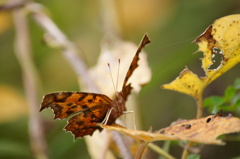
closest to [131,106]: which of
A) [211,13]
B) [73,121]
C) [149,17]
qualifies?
[73,121]

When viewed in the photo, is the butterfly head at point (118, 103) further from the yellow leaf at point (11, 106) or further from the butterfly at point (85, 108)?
the yellow leaf at point (11, 106)

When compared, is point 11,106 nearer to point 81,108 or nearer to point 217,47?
point 81,108

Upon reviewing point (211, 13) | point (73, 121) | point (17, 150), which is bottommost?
point (17, 150)

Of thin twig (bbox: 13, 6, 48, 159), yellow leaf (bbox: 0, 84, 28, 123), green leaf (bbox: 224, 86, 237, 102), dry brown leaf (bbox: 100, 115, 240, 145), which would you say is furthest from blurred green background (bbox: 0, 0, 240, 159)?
dry brown leaf (bbox: 100, 115, 240, 145)

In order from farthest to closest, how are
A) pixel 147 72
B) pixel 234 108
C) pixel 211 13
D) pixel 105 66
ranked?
pixel 211 13 → pixel 105 66 → pixel 147 72 → pixel 234 108

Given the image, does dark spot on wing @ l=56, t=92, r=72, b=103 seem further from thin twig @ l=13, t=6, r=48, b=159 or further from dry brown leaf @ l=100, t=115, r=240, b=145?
thin twig @ l=13, t=6, r=48, b=159

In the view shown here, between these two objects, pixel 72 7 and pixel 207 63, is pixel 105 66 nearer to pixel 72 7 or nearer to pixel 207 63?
pixel 207 63
